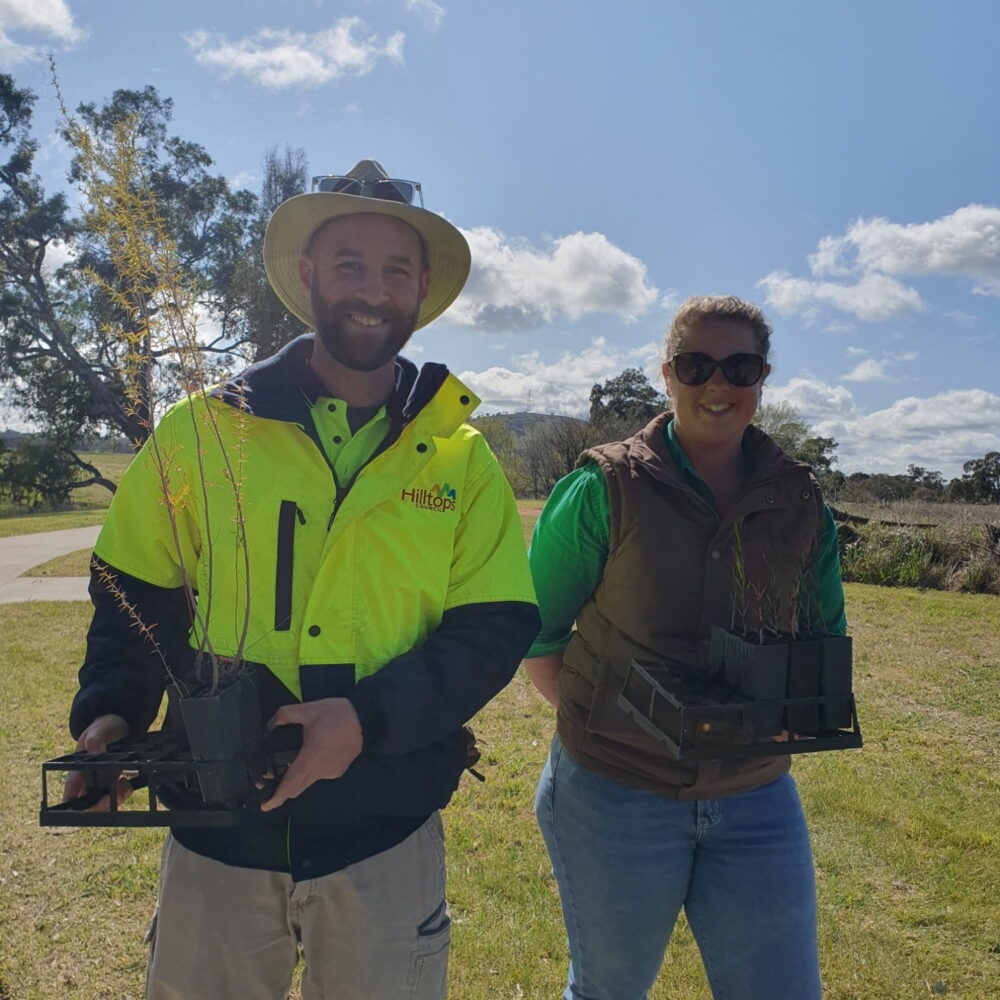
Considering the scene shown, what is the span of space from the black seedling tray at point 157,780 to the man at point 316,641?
0.12 m

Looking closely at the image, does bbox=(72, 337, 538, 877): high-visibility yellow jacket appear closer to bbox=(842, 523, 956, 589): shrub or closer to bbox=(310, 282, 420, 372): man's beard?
bbox=(310, 282, 420, 372): man's beard

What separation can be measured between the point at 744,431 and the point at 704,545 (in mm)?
440

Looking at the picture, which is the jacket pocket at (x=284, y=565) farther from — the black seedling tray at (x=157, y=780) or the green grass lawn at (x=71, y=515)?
the green grass lawn at (x=71, y=515)

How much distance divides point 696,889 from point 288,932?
100 cm

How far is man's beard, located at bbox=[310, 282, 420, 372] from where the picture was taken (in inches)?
68.8

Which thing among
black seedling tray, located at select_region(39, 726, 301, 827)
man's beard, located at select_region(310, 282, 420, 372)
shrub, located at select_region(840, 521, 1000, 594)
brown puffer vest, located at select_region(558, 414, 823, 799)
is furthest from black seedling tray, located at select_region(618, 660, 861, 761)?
shrub, located at select_region(840, 521, 1000, 594)

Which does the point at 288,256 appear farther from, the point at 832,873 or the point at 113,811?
the point at 832,873

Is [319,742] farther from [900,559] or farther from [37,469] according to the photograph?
[37,469]

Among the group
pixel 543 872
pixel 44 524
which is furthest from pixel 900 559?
pixel 44 524

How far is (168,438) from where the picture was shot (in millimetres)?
1676

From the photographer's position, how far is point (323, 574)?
158 centimetres

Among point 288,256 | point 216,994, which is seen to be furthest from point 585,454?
point 216,994

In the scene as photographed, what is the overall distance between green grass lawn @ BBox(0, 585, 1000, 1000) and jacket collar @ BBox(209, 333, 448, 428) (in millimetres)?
2491

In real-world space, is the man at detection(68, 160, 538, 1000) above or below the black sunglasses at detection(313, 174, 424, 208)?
below
